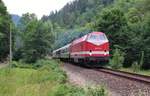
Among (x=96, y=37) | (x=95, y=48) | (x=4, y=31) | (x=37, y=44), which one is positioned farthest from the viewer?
(x=4, y=31)

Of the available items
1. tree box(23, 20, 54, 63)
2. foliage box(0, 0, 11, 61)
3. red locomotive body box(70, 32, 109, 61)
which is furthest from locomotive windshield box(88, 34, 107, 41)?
foliage box(0, 0, 11, 61)

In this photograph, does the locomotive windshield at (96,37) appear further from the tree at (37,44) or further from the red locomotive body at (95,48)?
the tree at (37,44)

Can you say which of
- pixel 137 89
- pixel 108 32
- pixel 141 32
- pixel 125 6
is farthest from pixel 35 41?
pixel 125 6

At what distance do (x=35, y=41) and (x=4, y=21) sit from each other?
66.5ft

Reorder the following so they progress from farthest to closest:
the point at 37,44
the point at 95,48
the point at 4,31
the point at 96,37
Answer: the point at 4,31 < the point at 37,44 < the point at 96,37 < the point at 95,48

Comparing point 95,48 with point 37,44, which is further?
point 37,44

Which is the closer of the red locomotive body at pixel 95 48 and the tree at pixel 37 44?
the red locomotive body at pixel 95 48

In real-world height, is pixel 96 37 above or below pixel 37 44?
below

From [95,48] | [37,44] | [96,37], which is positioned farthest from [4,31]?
[95,48]

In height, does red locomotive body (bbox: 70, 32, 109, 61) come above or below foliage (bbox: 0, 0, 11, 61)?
below

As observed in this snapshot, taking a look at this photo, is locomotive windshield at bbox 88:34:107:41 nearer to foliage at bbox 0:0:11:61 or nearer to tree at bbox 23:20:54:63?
tree at bbox 23:20:54:63

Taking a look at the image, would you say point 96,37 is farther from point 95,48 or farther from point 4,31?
point 4,31

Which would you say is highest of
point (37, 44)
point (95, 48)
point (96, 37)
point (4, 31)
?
point (4, 31)

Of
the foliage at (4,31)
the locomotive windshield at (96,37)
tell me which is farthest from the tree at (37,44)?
the locomotive windshield at (96,37)
